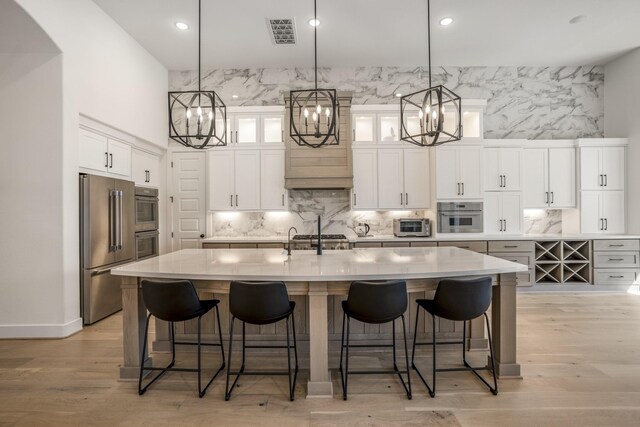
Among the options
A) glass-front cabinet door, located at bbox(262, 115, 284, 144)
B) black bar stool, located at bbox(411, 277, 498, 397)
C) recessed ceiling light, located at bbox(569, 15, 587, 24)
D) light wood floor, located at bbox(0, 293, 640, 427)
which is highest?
recessed ceiling light, located at bbox(569, 15, 587, 24)

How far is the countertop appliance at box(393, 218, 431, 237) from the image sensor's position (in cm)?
538

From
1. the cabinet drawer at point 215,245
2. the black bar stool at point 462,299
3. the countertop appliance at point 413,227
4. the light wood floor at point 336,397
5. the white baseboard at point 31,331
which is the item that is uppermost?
the countertop appliance at point 413,227

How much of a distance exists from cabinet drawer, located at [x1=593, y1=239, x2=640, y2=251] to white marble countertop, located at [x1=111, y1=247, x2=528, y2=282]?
3.30 meters

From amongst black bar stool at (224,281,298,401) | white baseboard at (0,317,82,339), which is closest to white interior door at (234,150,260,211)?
white baseboard at (0,317,82,339)

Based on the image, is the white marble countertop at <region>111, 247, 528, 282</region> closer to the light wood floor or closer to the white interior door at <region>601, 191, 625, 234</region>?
the light wood floor

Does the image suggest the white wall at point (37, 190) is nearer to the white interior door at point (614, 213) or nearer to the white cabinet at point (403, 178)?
the white cabinet at point (403, 178)

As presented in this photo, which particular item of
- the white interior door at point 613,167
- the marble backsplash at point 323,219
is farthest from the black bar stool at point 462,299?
the white interior door at point 613,167

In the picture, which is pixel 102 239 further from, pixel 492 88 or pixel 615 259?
pixel 615 259

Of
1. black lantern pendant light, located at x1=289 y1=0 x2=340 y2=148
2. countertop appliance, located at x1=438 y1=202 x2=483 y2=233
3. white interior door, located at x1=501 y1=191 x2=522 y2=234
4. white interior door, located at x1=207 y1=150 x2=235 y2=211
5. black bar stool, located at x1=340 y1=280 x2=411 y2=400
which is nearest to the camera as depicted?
black bar stool, located at x1=340 y1=280 x2=411 y2=400

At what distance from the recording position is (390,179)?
5473 millimetres

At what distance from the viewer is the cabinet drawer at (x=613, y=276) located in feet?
17.2

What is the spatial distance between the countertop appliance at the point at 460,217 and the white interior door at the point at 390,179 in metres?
0.65

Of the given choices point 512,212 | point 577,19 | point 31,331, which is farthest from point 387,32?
point 31,331

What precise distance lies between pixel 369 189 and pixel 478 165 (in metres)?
1.71
